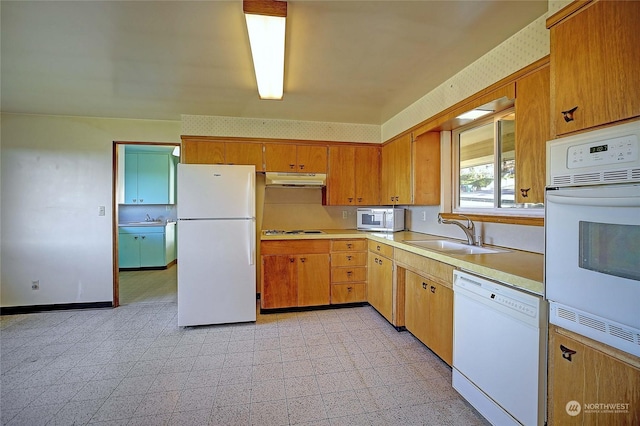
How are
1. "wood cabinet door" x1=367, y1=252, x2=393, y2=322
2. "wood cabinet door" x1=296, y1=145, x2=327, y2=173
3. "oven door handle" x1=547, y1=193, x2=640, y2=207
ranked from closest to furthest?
"oven door handle" x1=547, y1=193, x2=640, y2=207
"wood cabinet door" x1=367, y1=252, x2=393, y2=322
"wood cabinet door" x1=296, y1=145, x2=327, y2=173

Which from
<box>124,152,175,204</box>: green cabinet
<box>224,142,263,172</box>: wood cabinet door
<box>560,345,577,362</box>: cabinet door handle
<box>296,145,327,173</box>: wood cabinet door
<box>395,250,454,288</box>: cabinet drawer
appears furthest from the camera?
<box>124,152,175,204</box>: green cabinet

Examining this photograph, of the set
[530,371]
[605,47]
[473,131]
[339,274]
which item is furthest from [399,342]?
[605,47]

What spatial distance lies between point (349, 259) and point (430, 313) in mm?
1336

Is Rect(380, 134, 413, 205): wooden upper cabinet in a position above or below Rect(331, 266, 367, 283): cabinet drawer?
above

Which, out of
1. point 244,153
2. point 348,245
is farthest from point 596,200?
point 244,153

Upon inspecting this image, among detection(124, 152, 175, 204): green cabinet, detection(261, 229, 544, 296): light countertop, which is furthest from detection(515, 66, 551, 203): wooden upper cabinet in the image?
detection(124, 152, 175, 204): green cabinet

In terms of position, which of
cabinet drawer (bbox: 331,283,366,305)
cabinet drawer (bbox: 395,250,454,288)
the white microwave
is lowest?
cabinet drawer (bbox: 331,283,366,305)

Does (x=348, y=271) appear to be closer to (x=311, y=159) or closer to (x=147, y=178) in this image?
(x=311, y=159)

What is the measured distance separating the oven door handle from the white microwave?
7.64ft

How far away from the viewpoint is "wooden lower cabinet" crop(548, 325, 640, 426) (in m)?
1.02

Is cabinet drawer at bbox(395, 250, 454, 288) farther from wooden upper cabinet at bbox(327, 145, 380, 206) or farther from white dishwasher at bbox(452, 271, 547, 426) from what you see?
wooden upper cabinet at bbox(327, 145, 380, 206)

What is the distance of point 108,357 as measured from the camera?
2424 mm

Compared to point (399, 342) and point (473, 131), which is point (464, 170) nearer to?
point (473, 131)

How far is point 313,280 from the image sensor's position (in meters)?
3.45
